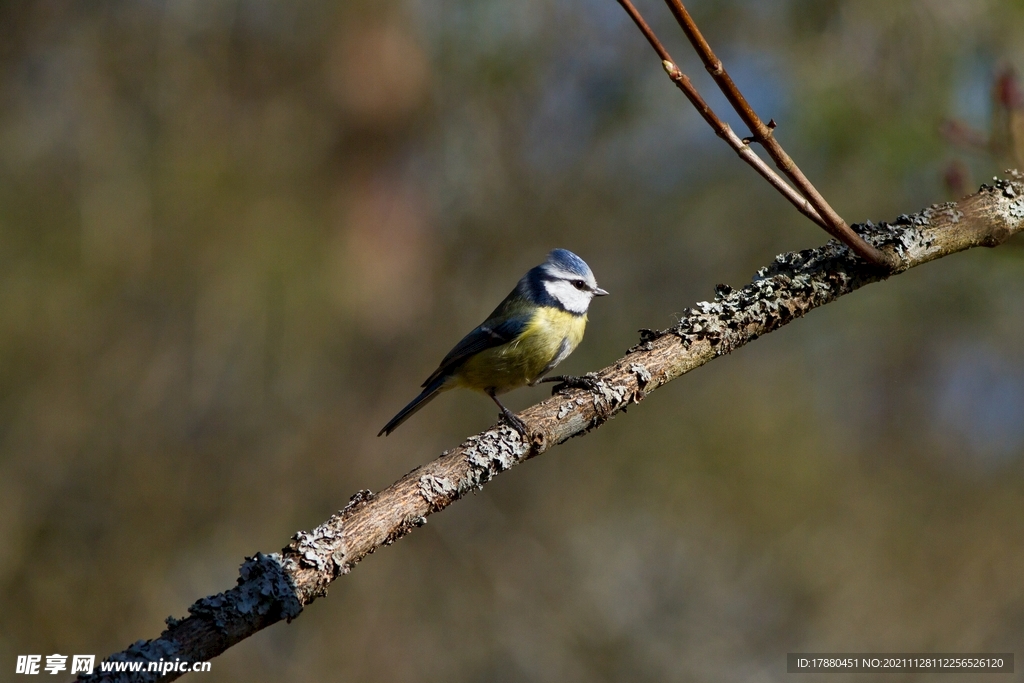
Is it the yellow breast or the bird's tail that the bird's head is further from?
the bird's tail

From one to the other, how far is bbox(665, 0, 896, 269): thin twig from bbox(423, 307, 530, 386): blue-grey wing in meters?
1.60

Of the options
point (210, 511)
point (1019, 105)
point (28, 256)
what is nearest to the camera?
point (1019, 105)

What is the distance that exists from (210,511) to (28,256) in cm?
227

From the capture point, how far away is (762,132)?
1.52 metres

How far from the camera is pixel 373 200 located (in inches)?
295

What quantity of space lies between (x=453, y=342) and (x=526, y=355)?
376 cm

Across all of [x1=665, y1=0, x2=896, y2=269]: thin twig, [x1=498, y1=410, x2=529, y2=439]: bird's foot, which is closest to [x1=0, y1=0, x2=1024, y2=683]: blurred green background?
[x1=665, y1=0, x2=896, y2=269]: thin twig

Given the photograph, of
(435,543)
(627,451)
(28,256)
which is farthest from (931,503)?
(28,256)

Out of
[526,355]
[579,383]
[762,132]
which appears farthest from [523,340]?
[762,132]

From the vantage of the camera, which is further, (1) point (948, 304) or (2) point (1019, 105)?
(1) point (948, 304)

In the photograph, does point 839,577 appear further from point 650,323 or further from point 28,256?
point 28,256

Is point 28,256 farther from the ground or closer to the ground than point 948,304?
farther from the ground

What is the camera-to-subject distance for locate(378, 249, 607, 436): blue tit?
3299 mm

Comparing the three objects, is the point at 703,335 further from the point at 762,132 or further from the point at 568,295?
the point at 568,295
